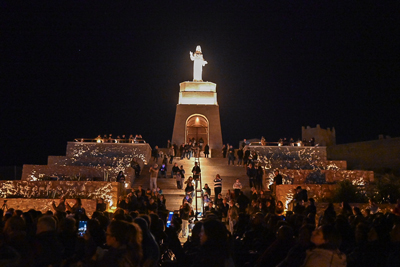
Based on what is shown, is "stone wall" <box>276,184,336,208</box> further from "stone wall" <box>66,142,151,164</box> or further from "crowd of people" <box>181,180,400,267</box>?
"stone wall" <box>66,142,151,164</box>

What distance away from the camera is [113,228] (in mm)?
3631

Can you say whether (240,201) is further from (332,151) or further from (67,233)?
(332,151)

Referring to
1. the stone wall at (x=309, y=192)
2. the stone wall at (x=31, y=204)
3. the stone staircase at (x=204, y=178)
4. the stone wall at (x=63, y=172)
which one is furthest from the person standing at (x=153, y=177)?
the stone wall at (x=309, y=192)

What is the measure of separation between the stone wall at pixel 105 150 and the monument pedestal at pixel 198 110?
20.2 ft

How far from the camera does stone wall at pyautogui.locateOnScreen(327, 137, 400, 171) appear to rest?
78.9 feet

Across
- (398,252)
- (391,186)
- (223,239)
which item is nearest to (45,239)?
(223,239)

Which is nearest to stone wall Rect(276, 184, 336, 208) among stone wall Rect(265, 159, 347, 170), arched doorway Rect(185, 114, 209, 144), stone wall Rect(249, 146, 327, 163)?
stone wall Rect(265, 159, 347, 170)

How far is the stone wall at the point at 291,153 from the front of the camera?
2370 centimetres

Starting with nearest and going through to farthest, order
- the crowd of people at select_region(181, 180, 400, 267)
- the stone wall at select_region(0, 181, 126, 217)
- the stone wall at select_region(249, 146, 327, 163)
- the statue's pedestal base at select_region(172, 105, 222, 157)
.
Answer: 1. the crowd of people at select_region(181, 180, 400, 267)
2. the stone wall at select_region(0, 181, 126, 217)
3. the stone wall at select_region(249, 146, 327, 163)
4. the statue's pedestal base at select_region(172, 105, 222, 157)

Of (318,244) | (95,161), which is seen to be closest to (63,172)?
(95,161)

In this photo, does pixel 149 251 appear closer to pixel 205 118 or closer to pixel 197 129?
pixel 205 118

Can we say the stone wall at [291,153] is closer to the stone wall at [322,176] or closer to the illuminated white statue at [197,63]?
the stone wall at [322,176]

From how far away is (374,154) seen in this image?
2583 cm

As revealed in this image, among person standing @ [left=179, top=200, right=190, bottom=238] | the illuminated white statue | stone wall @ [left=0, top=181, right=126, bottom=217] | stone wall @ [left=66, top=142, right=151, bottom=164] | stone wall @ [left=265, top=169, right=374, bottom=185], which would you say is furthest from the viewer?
the illuminated white statue
